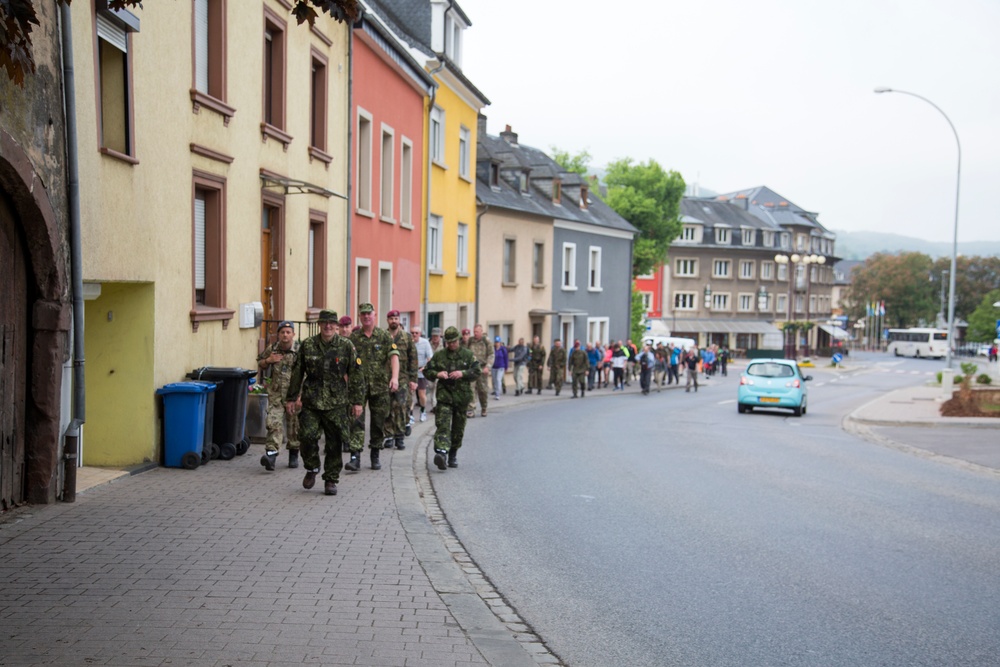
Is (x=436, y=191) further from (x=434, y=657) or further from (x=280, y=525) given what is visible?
(x=434, y=657)

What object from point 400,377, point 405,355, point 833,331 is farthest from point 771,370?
point 833,331

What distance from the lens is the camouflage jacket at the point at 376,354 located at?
1206 cm

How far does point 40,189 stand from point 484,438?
971 cm

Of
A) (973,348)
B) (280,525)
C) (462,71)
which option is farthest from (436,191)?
(973,348)

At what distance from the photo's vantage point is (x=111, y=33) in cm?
1022

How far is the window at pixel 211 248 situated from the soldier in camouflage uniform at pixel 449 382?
10.2ft

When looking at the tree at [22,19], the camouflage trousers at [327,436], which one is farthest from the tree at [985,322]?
the tree at [22,19]

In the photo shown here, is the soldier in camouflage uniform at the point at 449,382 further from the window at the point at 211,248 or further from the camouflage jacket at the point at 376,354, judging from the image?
the window at the point at 211,248

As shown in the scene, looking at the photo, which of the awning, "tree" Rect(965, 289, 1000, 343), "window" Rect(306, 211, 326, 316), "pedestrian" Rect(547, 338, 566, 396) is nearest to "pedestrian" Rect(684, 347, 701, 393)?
"pedestrian" Rect(547, 338, 566, 396)

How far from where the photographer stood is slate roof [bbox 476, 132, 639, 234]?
3550 centimetres

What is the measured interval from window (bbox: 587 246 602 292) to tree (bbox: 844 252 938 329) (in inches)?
2958

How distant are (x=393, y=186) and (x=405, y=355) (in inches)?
427

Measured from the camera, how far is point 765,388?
1022 inches

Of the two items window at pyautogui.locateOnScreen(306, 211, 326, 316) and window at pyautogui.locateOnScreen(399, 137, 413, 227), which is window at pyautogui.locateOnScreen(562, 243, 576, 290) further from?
window at pyautogui.locateOnScreen(306, 211, 326, 316)
